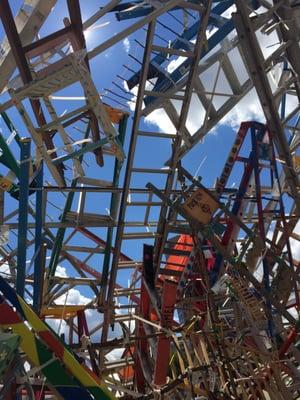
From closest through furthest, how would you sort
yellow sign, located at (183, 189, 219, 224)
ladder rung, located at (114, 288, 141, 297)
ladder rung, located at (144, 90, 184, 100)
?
1. ladder rung, located at (144, 90, 184, 100)
2. yellow sign, located at (183, 189, 219, 224)
3. ladder rung, located at (114, 288, 141, 297)

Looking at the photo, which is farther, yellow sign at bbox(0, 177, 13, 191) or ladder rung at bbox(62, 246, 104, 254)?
ladder rung at bbox(62, 246, 104, 254)

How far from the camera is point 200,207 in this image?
8.26 meters

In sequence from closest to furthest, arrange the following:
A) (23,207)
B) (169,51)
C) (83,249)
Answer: (23,207)
(169,51)
(83,249)

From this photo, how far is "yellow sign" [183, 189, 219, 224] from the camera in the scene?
27.0 ft

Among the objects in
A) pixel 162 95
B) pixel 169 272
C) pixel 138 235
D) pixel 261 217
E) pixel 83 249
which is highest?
pixel 162 95

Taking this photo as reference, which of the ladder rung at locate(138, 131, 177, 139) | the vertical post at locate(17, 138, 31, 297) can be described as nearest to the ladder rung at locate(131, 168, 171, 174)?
the ladder rung at locate(138, 131, 177, 139)

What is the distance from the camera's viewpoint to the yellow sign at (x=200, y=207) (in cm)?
823

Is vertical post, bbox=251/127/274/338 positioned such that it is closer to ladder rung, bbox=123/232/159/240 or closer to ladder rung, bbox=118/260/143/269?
ladder rung, bbox=123/232/159/240

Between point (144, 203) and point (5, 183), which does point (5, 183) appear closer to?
point (5, 183)

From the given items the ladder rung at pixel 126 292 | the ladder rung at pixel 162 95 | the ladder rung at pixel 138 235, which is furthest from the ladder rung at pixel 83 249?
the ladder rung at pixel 162 95

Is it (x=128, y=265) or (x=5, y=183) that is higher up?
(x=5, y=183)

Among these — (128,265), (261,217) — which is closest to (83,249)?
(128,265)

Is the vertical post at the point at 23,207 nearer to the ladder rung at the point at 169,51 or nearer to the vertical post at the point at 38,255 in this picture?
the vertical post at the point at 38,255

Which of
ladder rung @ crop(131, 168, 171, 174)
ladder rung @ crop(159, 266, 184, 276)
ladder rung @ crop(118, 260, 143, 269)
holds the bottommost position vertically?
ladder rung @ crop(159, 266, 184, 276)
